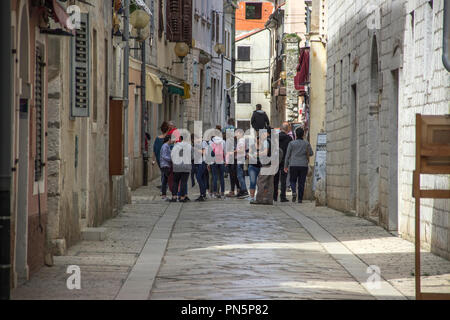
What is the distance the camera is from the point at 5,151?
7.16 m

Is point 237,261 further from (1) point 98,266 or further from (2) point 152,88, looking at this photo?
(2) point 152,88

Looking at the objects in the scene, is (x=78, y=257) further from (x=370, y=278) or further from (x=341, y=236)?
(x=341, y=236)

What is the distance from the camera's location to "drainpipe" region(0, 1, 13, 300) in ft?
23.2

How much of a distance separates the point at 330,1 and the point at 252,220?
803 centimetres

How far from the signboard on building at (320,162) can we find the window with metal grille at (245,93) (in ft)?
195

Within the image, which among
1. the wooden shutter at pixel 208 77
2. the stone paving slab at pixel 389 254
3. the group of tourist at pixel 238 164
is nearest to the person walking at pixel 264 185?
the group of tourist at pixel 238 164

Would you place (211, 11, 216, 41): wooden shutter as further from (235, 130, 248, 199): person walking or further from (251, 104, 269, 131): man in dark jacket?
(235, 130, 248, 199): person walking

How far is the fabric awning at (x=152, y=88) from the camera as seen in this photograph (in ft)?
99.9

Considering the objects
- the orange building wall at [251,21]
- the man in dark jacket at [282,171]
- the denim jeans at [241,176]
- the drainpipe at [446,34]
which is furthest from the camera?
the orange building wall at [251,21]

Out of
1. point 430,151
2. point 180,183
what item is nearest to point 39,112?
point 430,151

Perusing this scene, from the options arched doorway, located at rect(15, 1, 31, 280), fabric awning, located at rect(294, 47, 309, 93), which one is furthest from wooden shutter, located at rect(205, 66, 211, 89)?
arched doorway, located at rect(15, 1, 31, 280)

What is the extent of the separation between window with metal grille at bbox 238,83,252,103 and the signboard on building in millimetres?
59583

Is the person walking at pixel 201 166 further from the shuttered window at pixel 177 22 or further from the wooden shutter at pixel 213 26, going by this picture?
the wooden shutter at pixel 213 26

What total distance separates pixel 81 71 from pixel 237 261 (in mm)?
3306
